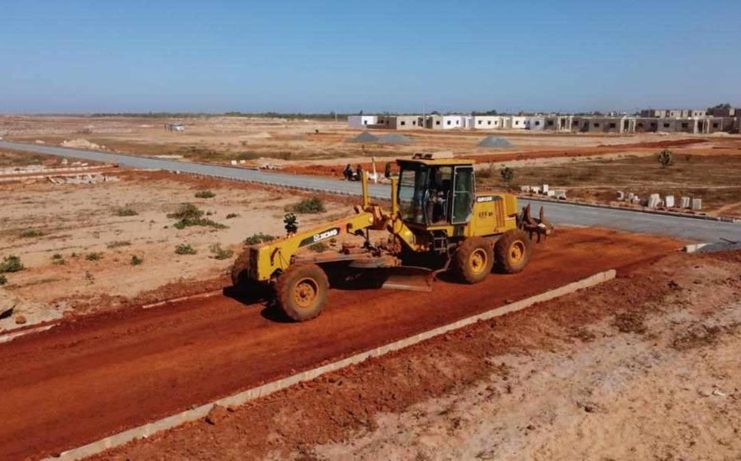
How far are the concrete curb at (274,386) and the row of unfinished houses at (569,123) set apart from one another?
414 feet

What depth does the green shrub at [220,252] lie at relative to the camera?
16884 millimetres

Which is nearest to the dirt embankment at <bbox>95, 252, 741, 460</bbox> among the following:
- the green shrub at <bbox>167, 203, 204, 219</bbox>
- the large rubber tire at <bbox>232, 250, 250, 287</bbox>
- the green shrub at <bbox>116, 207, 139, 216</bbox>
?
the large rubber tire at <bbox>232, 250, 250, 287</bbox>

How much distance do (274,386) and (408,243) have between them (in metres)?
5.05

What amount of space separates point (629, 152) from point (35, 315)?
201ft

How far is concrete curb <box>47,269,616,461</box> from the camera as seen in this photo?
7.09 meters

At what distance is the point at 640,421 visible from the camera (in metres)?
7.85

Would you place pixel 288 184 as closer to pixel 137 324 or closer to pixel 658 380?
pixel 137 324

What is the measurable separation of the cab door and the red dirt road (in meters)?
1.55

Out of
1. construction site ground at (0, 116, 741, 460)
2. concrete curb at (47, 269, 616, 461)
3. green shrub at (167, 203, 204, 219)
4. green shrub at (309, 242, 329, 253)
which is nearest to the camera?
concrete curb at (47, 269, 616, 461)

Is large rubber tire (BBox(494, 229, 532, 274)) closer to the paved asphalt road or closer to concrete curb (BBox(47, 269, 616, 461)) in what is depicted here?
concrete curb (BBox(47, 269, 616, 461))

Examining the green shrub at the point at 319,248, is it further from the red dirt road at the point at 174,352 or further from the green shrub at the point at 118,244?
the green shrub at the point at 118,244

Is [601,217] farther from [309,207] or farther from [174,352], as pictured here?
[174,352]

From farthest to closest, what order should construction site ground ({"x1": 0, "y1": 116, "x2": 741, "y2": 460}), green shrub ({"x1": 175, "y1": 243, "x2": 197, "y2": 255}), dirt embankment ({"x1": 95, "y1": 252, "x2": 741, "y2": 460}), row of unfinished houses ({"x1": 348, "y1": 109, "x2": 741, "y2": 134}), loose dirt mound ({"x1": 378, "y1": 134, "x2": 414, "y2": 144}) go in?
row of unfinished houses ({"x1": 348, "y1": 109, "x2": 741, "y2": 134})
loose dirt mound ({"x1": 378, "y1": 134, "x2": 414, "y2": 144})
green shrub ({"x1": 175, "y1": 243, "x2": 197, "y2": 255})
construction site ground ({"x1": 0, "y1": 116, "x2": 741, "y2": 460})
dirt embankment ({"x1": 95, "y1": 252, "x2": 741, "y2": 460})

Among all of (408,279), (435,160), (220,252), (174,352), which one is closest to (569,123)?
(220,252)
